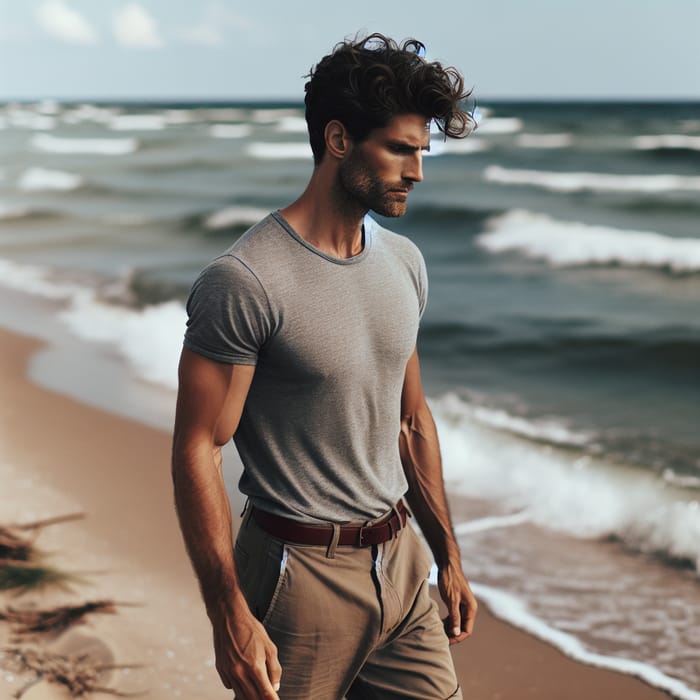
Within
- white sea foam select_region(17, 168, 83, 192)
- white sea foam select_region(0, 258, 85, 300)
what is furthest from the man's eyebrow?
white sea foam select_region(17, 168, 83, 192)

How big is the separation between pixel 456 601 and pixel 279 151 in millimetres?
37465

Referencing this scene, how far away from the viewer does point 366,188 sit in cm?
224

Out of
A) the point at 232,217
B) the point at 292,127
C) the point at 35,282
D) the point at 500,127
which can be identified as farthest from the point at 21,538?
the point at 292,127

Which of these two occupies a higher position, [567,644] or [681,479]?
[567,644]

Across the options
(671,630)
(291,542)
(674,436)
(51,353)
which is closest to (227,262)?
(291,542)

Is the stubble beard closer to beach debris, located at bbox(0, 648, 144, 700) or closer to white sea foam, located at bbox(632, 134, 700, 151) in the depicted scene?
beach debris, located at bbox(0, 648, 144, 700)

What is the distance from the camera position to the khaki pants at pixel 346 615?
2291mm

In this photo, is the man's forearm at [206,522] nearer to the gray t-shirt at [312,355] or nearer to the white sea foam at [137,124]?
the gray t-shirt at [312,355]

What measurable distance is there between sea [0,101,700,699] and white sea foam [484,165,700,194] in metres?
0.13

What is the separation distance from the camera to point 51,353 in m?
9.60

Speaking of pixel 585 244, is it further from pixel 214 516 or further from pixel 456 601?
pixel 214 516

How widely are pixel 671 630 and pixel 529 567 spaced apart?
0.83m

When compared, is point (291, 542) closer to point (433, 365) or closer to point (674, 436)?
point (674, 436)

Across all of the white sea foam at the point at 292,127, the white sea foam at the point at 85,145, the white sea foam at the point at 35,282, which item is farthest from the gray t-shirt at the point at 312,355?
the white sea foam at the point at 292,127
